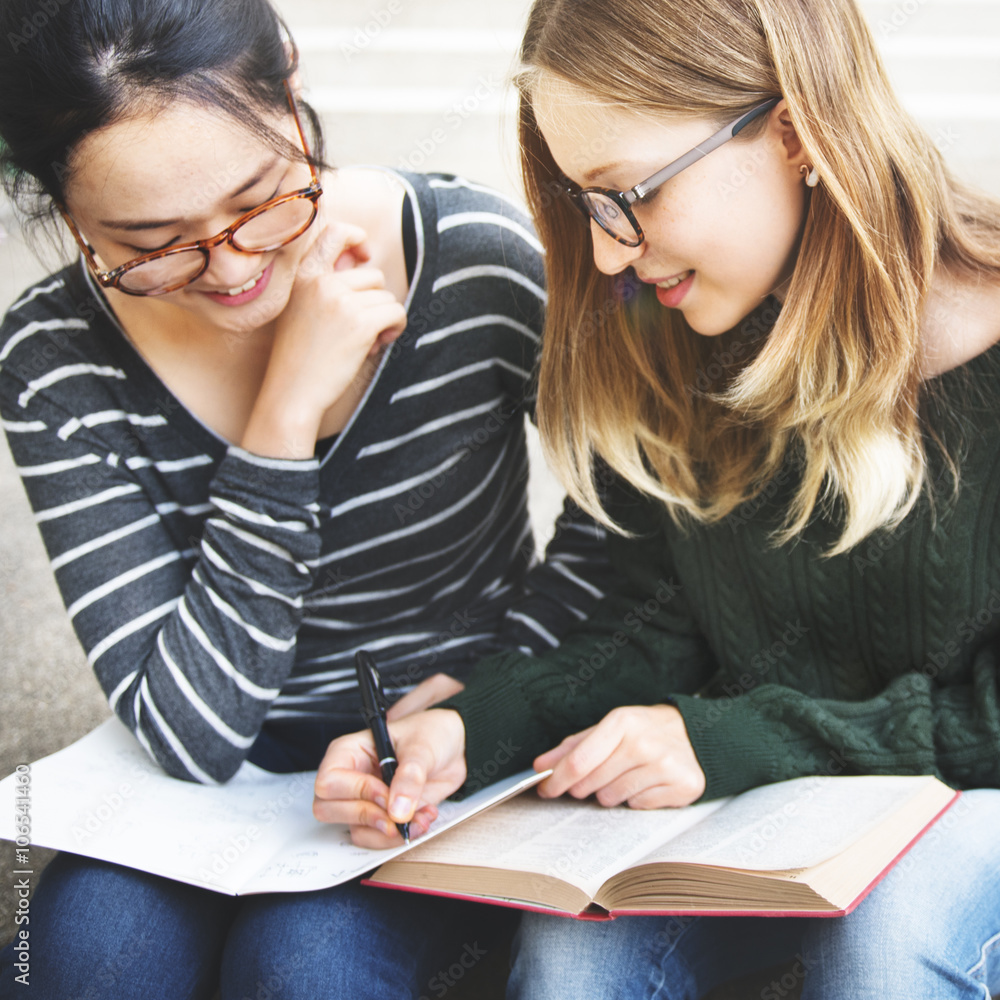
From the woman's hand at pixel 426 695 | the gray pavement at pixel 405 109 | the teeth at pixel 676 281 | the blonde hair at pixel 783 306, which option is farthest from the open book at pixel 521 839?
the gray pavement at pixel 405 109

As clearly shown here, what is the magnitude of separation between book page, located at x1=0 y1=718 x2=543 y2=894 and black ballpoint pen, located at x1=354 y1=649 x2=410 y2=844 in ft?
0.25

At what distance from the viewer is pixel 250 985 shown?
989mm

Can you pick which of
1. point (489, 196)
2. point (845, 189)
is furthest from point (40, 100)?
point (845, 189)

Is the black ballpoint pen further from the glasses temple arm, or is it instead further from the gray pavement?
the gray pavement

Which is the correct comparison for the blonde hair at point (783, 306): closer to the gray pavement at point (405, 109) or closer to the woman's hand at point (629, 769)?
the woman's hand at point (629, 769)

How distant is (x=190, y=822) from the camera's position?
1086mm

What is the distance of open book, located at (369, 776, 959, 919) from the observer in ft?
2.65

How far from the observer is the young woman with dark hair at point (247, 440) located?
98 cm

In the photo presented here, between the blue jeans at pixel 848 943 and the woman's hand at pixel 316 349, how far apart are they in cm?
58

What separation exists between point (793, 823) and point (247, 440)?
27.5 inches

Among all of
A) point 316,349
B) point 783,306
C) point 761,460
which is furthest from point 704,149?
point 316,349

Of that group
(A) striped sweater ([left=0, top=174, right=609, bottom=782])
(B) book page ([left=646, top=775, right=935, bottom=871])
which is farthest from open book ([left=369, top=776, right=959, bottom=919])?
(A) striped sweater ([left=0, top=174, right=609, bottom=782])

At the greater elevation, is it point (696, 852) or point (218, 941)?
point (696, 852)

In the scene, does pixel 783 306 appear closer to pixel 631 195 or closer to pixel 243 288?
pixel 631 195
